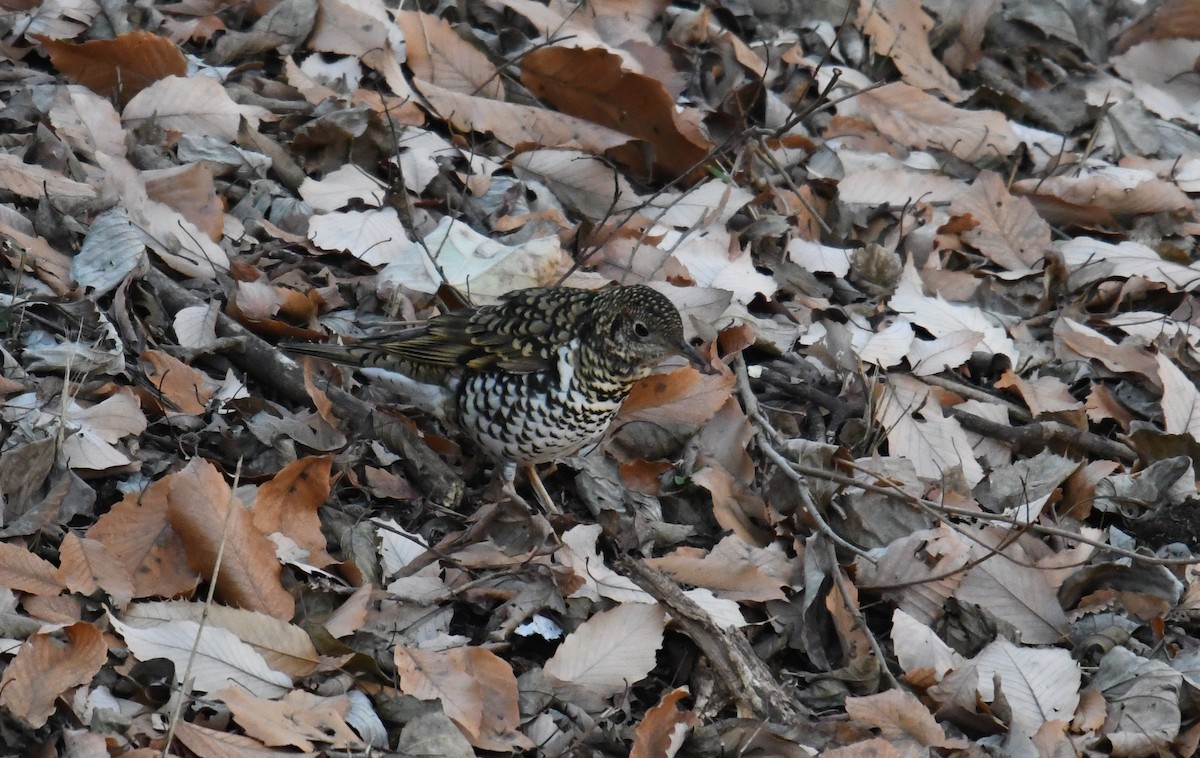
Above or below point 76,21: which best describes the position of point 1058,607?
below

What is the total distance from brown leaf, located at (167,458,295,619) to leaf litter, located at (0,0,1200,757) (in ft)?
0.04

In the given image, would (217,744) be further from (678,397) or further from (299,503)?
(678,397)

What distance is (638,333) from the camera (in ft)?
16.2

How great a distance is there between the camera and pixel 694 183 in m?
6.48

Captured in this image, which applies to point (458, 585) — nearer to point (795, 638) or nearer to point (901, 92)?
point (795, 638)

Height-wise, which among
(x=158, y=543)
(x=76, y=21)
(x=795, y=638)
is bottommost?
(x=795, y=638)

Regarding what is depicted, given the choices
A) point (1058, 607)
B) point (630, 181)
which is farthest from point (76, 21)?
point (1058, 607)

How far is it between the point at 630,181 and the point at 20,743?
13.1 feet

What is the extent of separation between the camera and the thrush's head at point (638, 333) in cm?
492

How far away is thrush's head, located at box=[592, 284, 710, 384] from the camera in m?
4.92

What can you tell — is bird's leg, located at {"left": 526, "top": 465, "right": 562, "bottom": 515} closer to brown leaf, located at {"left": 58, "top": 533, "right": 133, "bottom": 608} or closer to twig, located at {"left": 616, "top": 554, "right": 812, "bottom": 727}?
twig, located at {"left": 616, "top": 554, "right": 812, "bottom": 727}

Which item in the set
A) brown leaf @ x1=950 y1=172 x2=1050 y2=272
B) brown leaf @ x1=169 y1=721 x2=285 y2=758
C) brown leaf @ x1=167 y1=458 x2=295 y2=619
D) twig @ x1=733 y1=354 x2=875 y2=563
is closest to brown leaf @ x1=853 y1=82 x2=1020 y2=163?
brown leaf @ x1=950 y1=172 x2=1050 y2=272

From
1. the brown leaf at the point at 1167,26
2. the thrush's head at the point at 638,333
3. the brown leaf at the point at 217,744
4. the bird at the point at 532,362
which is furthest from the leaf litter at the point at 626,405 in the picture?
the brown leaf at the point at 1167,26

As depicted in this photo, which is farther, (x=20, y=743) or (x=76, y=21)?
(x=76, y=21)
